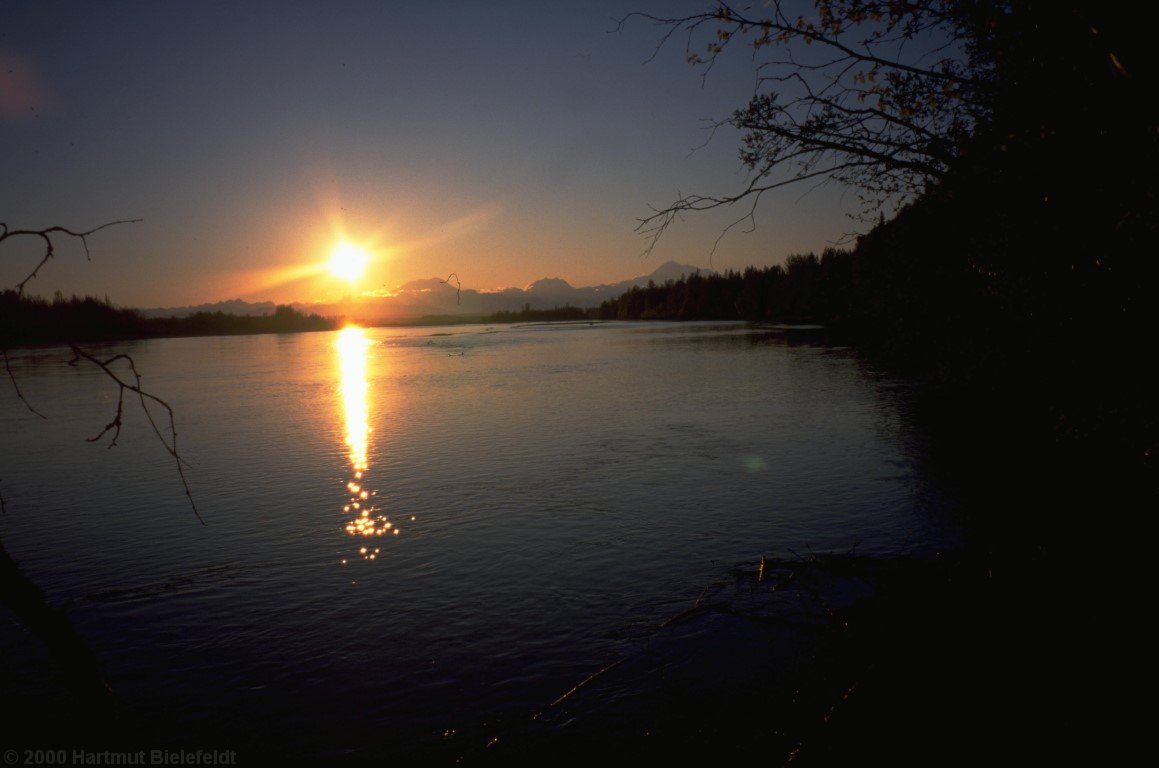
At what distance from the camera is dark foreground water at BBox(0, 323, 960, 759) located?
6887 mm

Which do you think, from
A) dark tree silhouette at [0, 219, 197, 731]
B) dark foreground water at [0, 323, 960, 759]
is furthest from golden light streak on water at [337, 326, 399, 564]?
dark tree silhouette at [0, 219, 197, 731]

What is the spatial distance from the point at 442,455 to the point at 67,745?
12.4m

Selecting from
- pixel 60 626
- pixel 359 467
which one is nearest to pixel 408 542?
pixel 359 467

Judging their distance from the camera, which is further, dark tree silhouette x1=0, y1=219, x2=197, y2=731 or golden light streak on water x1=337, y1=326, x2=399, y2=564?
golden light streak on water x1=337, y1=326, x2=399, y2=564

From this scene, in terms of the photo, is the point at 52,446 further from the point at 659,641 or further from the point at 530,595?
the point at 659,641

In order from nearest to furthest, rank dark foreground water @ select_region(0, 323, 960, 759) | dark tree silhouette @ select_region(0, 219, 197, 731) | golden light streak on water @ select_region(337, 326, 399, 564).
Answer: dark tree silhouette @ select_region(0, 219, 197, 731), dark foreground water @ select_region(0, 323, 960, 759), golden light streak on water @ select_region(337, 326, 399, 564)

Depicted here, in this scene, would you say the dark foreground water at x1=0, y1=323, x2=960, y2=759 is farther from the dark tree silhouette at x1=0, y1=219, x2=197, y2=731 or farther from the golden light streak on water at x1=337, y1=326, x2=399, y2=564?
the dark tree silhouette at x1=0, y1=219, x2=197, y2=731

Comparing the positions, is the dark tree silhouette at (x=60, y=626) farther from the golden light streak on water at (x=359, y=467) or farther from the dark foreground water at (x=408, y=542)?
the golden light streak on water at (x=359, y=467)

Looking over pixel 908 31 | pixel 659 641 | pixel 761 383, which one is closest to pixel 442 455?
pixel 659 641

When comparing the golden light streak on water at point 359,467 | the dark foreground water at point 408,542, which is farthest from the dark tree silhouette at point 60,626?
the golden light streak on water at point 359,467

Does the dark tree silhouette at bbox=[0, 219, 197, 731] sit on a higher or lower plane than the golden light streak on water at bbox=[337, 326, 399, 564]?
higher

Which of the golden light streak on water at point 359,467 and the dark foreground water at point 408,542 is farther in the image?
the golden light streak on water at point 359,467

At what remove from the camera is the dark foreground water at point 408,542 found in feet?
22.6

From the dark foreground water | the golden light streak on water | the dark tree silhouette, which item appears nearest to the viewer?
the dark tree silhouette
